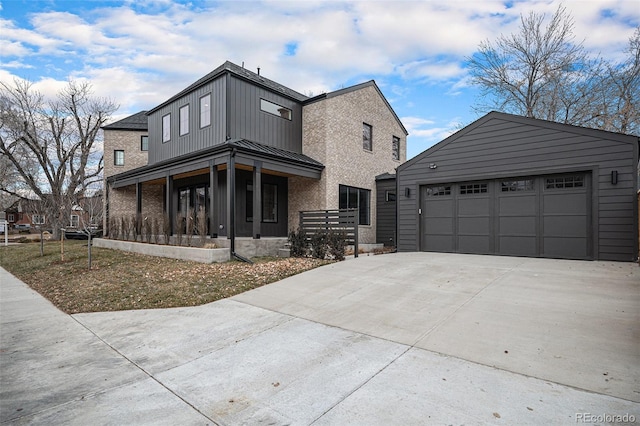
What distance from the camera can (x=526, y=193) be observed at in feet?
31.8

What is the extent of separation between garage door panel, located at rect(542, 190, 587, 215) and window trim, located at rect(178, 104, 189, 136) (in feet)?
42.6

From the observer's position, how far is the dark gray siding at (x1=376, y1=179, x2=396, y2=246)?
14875 mm

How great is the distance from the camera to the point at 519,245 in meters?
9.75

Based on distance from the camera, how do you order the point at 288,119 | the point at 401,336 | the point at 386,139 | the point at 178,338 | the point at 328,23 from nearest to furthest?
the point at 401,336
the point at 178,338
the point at 328,23
the point at 288,119
the point at 386,139

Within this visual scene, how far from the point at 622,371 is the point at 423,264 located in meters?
5.36

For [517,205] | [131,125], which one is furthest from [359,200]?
[131,125]

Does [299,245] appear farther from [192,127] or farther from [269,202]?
[192,127]

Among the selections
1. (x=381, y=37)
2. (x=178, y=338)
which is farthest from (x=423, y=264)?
(x=381, y=37)

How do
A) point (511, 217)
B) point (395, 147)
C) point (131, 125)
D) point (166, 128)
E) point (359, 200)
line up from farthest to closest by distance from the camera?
point (131, 125)
point (395, 147)
point (166, 128)
point (359, 200)
point (511, 217)

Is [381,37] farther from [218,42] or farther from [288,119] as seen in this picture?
[218,42]

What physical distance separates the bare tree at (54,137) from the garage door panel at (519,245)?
81.1 feet

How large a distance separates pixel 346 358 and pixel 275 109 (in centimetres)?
1172

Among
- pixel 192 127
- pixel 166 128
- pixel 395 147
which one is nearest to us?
pixel 192 127

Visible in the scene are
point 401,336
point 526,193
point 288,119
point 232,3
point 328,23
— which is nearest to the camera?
point 401,336
